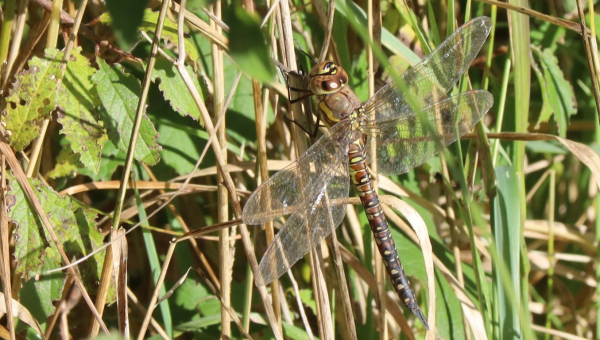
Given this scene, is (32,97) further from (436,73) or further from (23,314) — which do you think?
(436,73)

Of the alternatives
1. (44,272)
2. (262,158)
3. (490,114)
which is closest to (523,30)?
(490,114)

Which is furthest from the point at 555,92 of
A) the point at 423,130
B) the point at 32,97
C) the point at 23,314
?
the point at 23,314

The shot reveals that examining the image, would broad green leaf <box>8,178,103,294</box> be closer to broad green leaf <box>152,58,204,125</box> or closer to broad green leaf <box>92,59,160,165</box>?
broad green leaf <box>92,59,160,165</box>

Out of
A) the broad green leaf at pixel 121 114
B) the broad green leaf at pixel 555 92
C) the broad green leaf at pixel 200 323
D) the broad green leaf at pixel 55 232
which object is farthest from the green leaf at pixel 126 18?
the broad green leaf at pixel 555 92

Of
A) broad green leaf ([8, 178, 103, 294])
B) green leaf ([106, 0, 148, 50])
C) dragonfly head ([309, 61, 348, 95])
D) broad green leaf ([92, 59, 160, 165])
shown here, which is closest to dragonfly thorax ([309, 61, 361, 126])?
dragonfly head ([309, 61, 348, 95])

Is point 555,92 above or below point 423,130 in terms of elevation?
above

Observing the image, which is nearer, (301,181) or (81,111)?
(81,111)
